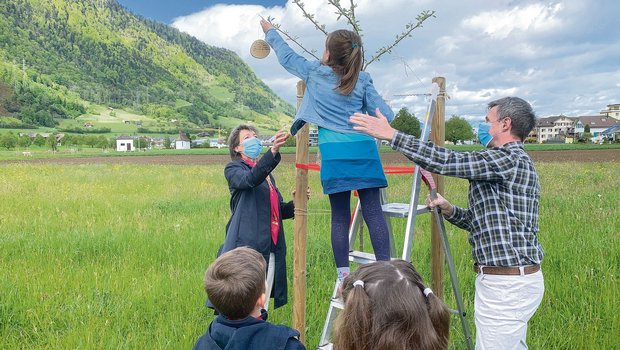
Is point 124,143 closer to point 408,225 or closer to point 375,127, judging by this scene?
point 408,225

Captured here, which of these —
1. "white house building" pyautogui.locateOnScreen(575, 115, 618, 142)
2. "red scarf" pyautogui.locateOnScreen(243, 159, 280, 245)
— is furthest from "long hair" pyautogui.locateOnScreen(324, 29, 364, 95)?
"white house building" pyautogui.locateOnScreen(575, 115, 618, 142)

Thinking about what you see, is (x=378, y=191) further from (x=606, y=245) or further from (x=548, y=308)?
(x=606, y=245)

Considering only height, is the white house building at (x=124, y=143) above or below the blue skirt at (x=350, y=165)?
above

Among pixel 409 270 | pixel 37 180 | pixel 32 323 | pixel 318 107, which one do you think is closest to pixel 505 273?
pixel 409 270

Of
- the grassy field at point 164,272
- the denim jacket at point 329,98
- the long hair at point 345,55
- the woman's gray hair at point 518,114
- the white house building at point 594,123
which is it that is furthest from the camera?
the white house building at point 594,123

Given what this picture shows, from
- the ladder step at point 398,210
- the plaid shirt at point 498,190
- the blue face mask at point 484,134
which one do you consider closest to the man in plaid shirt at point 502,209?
the plaid shirt at point 498,190

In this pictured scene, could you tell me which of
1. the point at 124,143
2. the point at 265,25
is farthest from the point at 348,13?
the point at 124,143

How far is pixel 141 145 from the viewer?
108438 millimetres

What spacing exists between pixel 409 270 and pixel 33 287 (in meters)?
4.84

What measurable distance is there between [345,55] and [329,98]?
11.8 inches

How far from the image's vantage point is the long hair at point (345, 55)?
10.1 ft

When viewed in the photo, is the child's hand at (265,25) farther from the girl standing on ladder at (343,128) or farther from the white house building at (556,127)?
the white house building at (556,127)

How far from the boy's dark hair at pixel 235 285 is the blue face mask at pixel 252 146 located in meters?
1.48

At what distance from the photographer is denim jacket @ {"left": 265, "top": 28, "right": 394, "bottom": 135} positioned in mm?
3189
